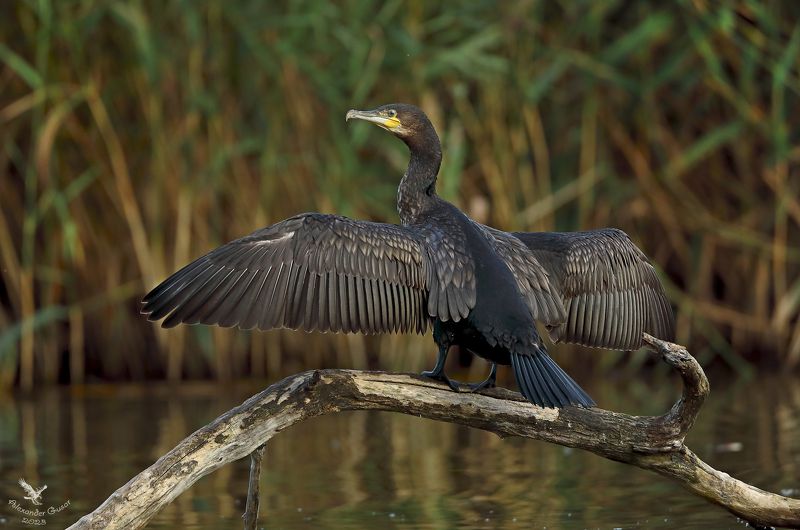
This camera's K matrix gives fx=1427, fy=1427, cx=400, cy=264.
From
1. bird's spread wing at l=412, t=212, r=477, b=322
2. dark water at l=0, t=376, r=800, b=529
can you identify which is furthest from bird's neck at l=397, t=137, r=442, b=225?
dark water at l=0, t=376, r=800, b=529

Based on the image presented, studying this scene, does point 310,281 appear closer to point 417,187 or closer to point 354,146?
point 417,187

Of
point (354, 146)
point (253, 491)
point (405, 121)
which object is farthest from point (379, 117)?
point (354, 146)

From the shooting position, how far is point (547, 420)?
4.63 m

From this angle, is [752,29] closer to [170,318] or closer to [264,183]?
[264,183]

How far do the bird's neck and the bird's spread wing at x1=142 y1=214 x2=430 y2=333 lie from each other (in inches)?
17.6

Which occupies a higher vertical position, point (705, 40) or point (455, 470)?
point (705, 40)

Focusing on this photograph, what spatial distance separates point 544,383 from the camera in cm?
448

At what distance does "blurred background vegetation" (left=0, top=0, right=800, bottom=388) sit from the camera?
8422mm

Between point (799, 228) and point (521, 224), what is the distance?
1.82 m

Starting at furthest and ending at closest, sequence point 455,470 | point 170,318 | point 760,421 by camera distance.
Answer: point 760,421
point 455,470
point 170,318

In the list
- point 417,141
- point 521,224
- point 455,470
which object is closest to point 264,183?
point 521,224

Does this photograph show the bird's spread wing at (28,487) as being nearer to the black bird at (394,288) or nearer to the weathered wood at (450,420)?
the weathered wood at (450,420)

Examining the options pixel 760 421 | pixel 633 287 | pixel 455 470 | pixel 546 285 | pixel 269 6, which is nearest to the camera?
pixel 546 285

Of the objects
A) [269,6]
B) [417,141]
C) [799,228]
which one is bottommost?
[799,228]
